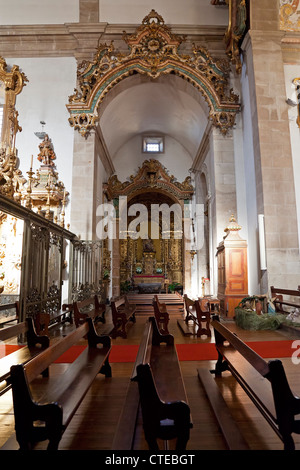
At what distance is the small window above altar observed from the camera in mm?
16266

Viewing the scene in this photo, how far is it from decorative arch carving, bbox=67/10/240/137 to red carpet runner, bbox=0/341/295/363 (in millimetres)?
7391

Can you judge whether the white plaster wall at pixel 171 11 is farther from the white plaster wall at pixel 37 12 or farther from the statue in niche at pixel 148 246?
the statue in niche at pixel 148 246

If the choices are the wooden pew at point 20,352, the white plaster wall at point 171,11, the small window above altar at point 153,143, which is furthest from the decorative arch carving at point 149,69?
the wooden pew at point 20,352

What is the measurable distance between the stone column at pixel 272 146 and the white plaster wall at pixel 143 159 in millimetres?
7087

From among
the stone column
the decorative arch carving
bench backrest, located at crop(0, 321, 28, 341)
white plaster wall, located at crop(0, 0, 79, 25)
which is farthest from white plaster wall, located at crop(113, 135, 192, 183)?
bench backrest, located at crop(0, 321, 28, 341)

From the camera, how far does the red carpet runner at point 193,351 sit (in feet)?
14.9

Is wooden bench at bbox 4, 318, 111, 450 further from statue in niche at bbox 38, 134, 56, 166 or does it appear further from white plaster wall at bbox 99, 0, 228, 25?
white plaster wall at bbox 99, 0, 228, 25

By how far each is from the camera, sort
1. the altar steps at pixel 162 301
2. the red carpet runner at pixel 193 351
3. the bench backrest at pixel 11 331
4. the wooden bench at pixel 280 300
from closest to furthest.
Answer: the bench backrest at pixel 11 331 → the red carpet runner at pixel 193 351 → the wooden bench at pixel 280 300 → the altar steps at pixel 162 301

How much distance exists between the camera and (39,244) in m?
6.18

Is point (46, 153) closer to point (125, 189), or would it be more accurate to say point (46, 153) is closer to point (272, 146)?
point (125, 189)

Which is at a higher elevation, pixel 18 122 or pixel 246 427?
pixel 18 122
